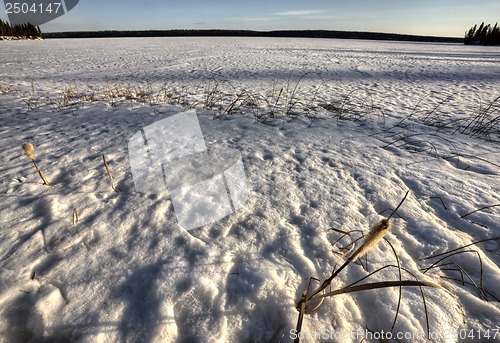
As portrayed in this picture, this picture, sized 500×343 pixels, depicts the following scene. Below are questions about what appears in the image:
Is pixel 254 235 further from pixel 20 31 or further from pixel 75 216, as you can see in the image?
pixel 20 31

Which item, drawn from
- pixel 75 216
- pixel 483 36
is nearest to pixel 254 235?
pixel 75 216

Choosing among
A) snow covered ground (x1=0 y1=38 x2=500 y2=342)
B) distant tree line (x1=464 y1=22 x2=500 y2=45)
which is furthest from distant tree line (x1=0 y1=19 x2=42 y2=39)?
distant tree line (x1=464 y1=22 x2=500 y2=45)

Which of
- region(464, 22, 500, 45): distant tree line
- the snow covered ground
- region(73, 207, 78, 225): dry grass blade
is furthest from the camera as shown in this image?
region(464, 22, 500, 45): distant tree line

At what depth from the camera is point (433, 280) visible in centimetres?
102

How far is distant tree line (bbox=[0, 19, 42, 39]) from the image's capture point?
15.8 meters

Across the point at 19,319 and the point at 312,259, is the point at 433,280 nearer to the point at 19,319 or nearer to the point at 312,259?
the point at 312,259

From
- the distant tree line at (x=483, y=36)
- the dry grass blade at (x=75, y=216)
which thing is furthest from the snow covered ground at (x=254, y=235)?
the distant tree line at (x=483, y=36)

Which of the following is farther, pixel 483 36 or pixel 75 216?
pixel 483 36

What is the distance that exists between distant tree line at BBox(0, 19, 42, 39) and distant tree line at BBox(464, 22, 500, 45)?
27879 mm

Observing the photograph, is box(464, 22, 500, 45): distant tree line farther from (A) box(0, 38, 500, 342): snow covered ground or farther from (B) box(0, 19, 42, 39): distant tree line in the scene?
(B) box(0, 19, 42, 39): distant tree line

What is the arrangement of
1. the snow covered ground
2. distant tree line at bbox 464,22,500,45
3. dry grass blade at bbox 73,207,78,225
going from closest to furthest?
the snow covered ground < dry grass blade at bbox 73,207,78,225 < distant tree line at bbox 464,22,500,45

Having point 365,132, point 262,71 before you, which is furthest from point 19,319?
point 262,71

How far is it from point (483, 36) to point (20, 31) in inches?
1125

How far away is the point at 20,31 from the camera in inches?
672
